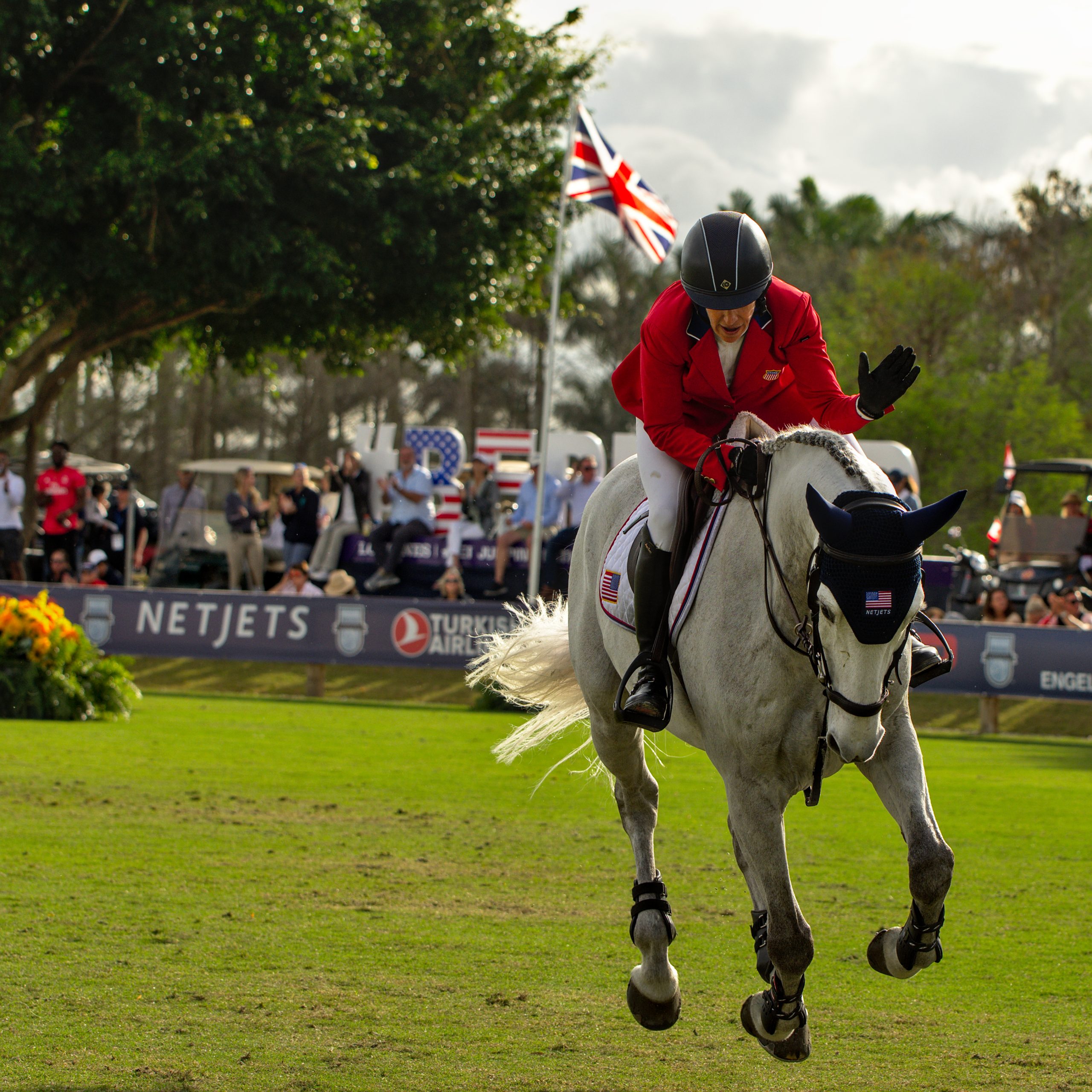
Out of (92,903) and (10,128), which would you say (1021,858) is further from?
(10,128)

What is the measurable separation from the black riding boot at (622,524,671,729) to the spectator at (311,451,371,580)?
46.3ft

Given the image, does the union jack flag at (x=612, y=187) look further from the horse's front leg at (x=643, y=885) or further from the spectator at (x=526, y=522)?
the horse's front leg at (x=643, y=885)

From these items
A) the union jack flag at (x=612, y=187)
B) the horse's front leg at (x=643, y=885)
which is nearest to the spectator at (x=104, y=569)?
the union jack flag at (x=612, y=187)

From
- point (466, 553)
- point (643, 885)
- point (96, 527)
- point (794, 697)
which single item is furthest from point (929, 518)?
point (96, 527)

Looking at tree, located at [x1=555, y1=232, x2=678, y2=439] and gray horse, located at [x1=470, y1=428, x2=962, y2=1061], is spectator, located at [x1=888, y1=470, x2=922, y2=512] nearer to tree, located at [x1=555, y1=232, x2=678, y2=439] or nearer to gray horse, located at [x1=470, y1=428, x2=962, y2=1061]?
gray horse, located at [x1=470, y1=428, x2=962, y2=1061]

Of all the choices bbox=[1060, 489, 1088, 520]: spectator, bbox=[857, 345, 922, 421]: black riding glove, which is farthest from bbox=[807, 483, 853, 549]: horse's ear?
bbox=[1060, 489, 1088, 520]: spectator

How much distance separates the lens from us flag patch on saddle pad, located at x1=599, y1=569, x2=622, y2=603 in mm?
5387

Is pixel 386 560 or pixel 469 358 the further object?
pixel 469 358

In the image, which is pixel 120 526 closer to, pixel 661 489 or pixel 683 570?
pixel 661 489

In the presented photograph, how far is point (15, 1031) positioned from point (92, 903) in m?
1.84

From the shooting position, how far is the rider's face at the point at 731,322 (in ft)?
15.6

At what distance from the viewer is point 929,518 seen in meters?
3.61

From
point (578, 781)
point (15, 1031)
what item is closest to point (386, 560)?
point (578, 781)

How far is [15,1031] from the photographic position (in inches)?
173
